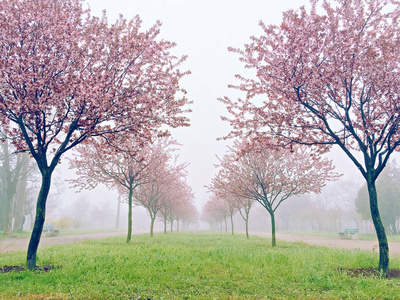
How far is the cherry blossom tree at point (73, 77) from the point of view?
6.36 meters

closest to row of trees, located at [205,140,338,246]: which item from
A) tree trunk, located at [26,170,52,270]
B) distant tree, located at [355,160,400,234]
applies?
tree trunk, located at [26,170,52,270]

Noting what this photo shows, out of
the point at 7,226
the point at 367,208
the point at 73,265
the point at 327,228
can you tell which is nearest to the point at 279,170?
the point at 73,265

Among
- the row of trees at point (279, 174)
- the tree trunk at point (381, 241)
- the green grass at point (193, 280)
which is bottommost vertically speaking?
the green grass at point (193, 280)

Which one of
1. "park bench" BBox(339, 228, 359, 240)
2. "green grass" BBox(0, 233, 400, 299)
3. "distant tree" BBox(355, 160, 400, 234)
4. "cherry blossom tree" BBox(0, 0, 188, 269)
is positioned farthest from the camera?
"distant tree" BBox(355, 160, 400, 234)

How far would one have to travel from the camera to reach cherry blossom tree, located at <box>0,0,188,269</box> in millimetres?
6363

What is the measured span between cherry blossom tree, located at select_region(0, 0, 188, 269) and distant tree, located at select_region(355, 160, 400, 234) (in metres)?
45.2

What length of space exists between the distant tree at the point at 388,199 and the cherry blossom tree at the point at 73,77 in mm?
45152

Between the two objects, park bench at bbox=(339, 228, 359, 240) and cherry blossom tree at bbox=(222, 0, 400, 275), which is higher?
cherry blossom tree at bbox=(222, 0, 400, 275)

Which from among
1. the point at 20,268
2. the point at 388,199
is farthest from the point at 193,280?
the point at 388,199

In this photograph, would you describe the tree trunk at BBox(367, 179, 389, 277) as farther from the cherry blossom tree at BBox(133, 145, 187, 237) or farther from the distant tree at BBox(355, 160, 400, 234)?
the distant tree at BBox(355, 160, 400, 234)

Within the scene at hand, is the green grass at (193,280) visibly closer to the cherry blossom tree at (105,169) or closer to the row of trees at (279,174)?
the row of trees at (279,174)

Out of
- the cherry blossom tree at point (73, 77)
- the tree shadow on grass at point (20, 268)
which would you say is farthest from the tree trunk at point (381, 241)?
the tree shadow on grass at point (20, 268)

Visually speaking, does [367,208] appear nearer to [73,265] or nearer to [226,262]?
[226,262]

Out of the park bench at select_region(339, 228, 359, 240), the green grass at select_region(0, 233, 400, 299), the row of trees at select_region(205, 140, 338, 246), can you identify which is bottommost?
the park bench at select_region(339, 228, 359, 240)
